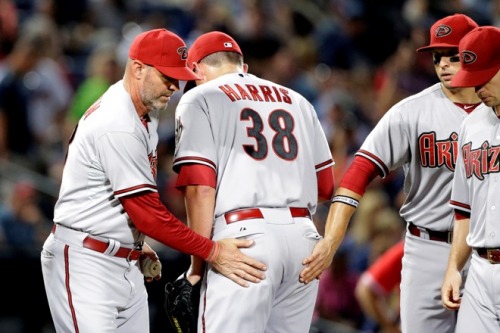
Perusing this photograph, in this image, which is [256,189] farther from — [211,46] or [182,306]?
[211,46]

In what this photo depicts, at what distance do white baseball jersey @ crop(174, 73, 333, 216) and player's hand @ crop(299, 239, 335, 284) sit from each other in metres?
0.22

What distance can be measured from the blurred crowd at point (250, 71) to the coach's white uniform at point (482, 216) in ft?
10.5

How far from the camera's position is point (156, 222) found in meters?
4.43

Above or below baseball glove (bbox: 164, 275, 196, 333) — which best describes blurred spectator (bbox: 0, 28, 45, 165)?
above

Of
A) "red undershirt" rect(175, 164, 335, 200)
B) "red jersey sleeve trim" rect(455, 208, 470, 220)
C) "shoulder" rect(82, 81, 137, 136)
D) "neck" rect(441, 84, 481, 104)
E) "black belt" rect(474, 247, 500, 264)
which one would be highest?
"shoulder" rect(82, 81, 137, 136)

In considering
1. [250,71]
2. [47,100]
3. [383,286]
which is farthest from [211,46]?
[250,71]

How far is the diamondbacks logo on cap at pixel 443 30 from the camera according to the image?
200 inches

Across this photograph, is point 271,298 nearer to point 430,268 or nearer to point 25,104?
point 430,268

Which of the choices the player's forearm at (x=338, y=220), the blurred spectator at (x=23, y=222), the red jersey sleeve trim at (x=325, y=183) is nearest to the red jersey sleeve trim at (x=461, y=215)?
the player's forearm at (x=338, y=220)

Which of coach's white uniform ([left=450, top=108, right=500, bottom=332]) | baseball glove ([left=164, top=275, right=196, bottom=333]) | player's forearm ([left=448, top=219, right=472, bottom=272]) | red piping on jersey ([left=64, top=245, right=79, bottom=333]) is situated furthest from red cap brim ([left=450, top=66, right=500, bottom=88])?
red piping on jersey ([left=64, top=245, right=79, bottom=333])

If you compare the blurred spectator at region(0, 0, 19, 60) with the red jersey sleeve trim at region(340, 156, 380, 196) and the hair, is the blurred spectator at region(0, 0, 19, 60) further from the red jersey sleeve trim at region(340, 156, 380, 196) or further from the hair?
the red jersey sleeve trim at region(340, 156, 380, 196)

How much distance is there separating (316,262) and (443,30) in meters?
1.42

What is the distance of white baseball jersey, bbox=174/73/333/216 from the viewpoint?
4605 mm

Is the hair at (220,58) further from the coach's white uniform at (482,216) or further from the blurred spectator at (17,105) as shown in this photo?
the blurred spectator at (17,105)
